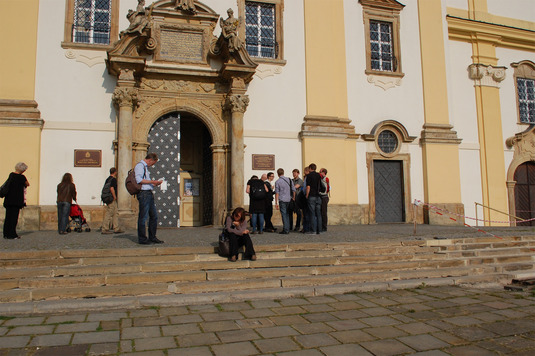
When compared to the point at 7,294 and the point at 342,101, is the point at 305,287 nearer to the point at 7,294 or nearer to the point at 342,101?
the point at 7,294

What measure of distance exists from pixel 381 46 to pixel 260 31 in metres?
4.24

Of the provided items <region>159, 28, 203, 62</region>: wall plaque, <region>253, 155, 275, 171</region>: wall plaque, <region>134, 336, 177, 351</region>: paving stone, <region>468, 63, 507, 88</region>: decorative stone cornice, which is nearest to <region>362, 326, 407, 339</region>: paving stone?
<region>134, 336, 177, 351</region>: paving stone

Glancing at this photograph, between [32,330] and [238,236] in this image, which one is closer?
[32,330]

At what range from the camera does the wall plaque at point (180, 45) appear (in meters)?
11.7

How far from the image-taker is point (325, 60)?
1302cm

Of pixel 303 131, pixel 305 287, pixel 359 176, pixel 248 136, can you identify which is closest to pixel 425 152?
pixel 359 176

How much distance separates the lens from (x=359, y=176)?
13227 millimetres

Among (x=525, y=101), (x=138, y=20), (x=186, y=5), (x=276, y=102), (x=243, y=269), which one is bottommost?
(x=243, y=269)

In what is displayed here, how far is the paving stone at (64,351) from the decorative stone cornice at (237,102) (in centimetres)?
877

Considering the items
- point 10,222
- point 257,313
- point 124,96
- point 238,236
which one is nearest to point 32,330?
point 257,313

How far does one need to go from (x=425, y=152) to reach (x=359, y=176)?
2512 millimetres

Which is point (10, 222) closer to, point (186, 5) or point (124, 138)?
point (124, 138)

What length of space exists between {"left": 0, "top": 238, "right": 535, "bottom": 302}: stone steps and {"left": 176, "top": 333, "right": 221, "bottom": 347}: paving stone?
1.45 meters

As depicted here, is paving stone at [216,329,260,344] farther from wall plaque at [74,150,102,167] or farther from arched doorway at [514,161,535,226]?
arched doorway at [514,161,535,226]
